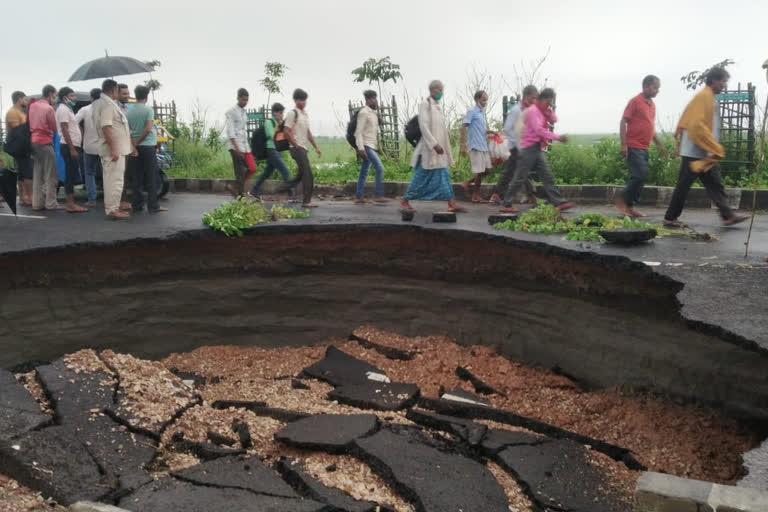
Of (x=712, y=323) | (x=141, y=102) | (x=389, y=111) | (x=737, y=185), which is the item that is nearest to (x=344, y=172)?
(x=389, y=111)

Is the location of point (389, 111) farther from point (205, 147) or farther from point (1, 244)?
point (1, 244)

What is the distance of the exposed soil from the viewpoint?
499 cm

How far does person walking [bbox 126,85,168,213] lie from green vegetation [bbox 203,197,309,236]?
1.64 m

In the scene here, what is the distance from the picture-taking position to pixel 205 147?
18578 millimetres

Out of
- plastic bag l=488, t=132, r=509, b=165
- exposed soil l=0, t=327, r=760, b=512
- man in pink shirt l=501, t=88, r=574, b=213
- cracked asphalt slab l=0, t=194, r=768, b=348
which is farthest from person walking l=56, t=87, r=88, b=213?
plastic bag l=488, t=132, r=509, b=165

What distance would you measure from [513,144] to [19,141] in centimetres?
719

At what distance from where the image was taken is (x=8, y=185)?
806cm

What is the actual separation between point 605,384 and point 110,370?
445 cm

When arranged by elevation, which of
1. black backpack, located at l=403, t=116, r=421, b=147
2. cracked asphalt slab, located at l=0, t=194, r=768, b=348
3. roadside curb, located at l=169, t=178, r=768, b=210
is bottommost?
cracked asphalt slab, located at l=0, t=194, r=768, b=348

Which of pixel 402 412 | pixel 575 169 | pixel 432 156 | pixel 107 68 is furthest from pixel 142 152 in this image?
pixel 575 169

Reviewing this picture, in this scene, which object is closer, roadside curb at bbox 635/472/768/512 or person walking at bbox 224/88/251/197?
roadside curb at bbox 635/472/768/512

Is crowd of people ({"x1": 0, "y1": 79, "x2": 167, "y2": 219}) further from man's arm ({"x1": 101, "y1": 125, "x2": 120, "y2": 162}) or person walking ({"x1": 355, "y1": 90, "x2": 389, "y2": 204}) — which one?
person walking ({"x1": 355, "y1": 90, "x2": 389, "y2": 204})

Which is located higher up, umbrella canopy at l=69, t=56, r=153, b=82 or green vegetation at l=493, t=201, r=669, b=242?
umbrella canopy at l=69, t=56, r=153, b=82

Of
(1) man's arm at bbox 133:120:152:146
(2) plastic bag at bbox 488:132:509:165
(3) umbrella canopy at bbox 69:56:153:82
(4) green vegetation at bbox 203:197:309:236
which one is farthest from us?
(3) umbrella canopy at bbox 69:56:153:82
